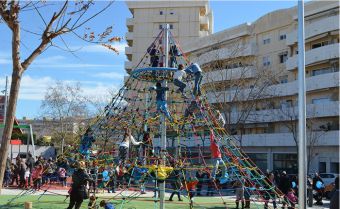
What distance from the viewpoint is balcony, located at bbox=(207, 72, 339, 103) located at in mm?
35219

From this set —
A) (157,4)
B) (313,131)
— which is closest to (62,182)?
(313,131)

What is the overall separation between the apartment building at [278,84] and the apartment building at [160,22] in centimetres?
1310

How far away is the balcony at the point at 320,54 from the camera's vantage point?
35.0 metres

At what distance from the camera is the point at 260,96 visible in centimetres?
3628

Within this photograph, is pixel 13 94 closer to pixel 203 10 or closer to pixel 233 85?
pixel 233 85

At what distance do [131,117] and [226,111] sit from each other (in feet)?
71.7

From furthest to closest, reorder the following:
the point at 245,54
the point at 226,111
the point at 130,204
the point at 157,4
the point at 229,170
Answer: the point at 157,4
the point at 245,54
the point at 226,111
the point at 130,204
the point at 229,170

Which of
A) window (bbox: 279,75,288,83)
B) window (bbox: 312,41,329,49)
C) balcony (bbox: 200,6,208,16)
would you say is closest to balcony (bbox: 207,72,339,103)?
window (bbox: 279,75,288,83)

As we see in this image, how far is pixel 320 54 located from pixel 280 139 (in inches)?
293

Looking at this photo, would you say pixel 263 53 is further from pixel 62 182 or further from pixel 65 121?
pixel 62 182

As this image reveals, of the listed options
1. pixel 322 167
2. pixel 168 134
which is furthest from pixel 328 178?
pixel 168 134

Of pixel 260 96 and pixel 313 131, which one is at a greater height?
pixel 260 96

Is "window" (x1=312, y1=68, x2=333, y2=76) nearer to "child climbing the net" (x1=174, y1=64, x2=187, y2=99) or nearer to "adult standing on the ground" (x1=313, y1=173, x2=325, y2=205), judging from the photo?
"adult standing on the ground" (x1=313, y1=173, x2=325, y2=205)

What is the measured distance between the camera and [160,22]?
196 ft
